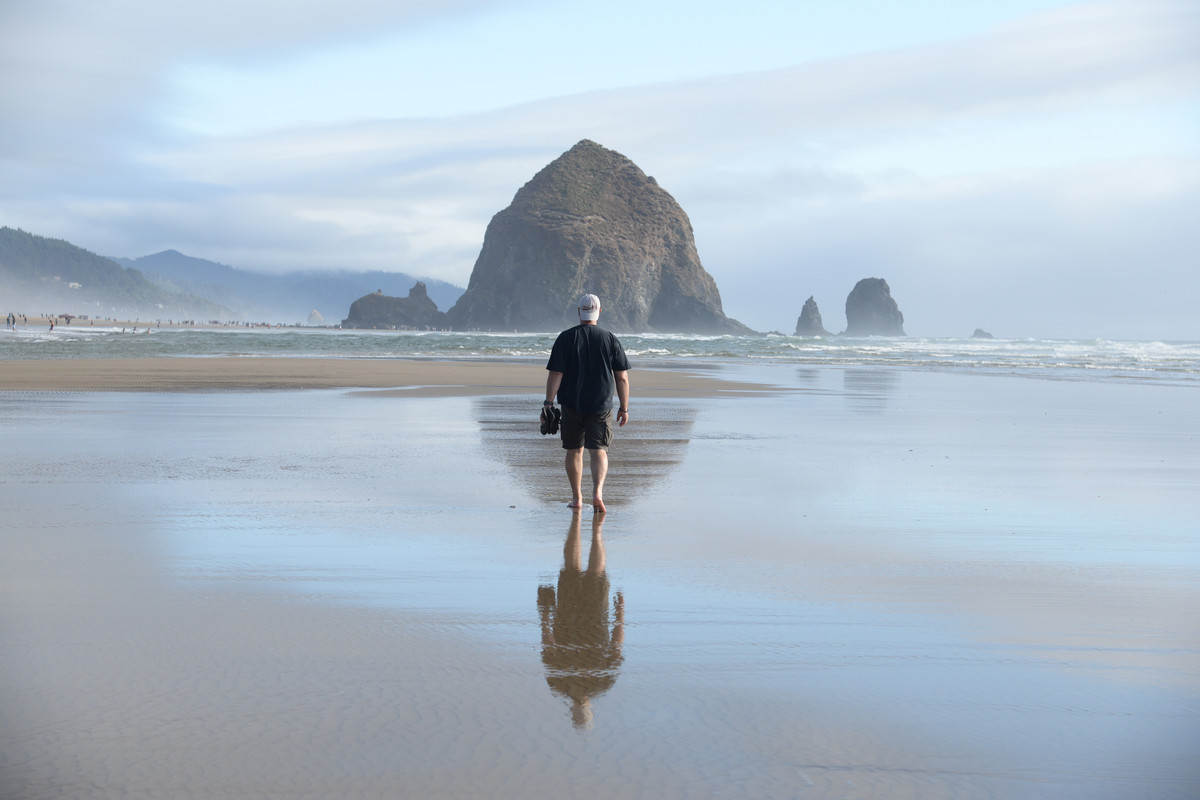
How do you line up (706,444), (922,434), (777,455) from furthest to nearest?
(922,434), (706,444), (777,455)

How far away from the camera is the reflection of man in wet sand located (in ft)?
10.7

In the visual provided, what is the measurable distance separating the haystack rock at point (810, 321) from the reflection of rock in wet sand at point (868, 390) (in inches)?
6476

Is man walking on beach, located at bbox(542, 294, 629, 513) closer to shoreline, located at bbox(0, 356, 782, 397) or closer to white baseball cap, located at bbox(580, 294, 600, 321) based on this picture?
white baseball cap, located at bbox(580, 294, 600, 321)

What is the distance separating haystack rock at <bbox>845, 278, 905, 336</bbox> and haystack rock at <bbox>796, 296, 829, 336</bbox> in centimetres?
892

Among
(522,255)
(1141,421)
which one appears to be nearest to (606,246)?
(522,255)

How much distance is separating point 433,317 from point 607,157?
43.5 metres

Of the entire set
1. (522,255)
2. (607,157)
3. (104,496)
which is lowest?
(104,496)

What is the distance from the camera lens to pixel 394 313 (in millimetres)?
169500

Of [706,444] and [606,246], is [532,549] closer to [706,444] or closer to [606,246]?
[706,444]

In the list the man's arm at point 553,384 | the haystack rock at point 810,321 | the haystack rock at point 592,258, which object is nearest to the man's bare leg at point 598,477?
the man's arm at point 553,384

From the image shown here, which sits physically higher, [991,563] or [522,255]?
[522,255]

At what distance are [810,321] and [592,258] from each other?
6454cm

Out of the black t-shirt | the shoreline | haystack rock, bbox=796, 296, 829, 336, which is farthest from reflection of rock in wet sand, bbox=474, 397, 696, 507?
haystack rock, bbox=796, 296, 829, 336

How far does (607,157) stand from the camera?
6417 inches
